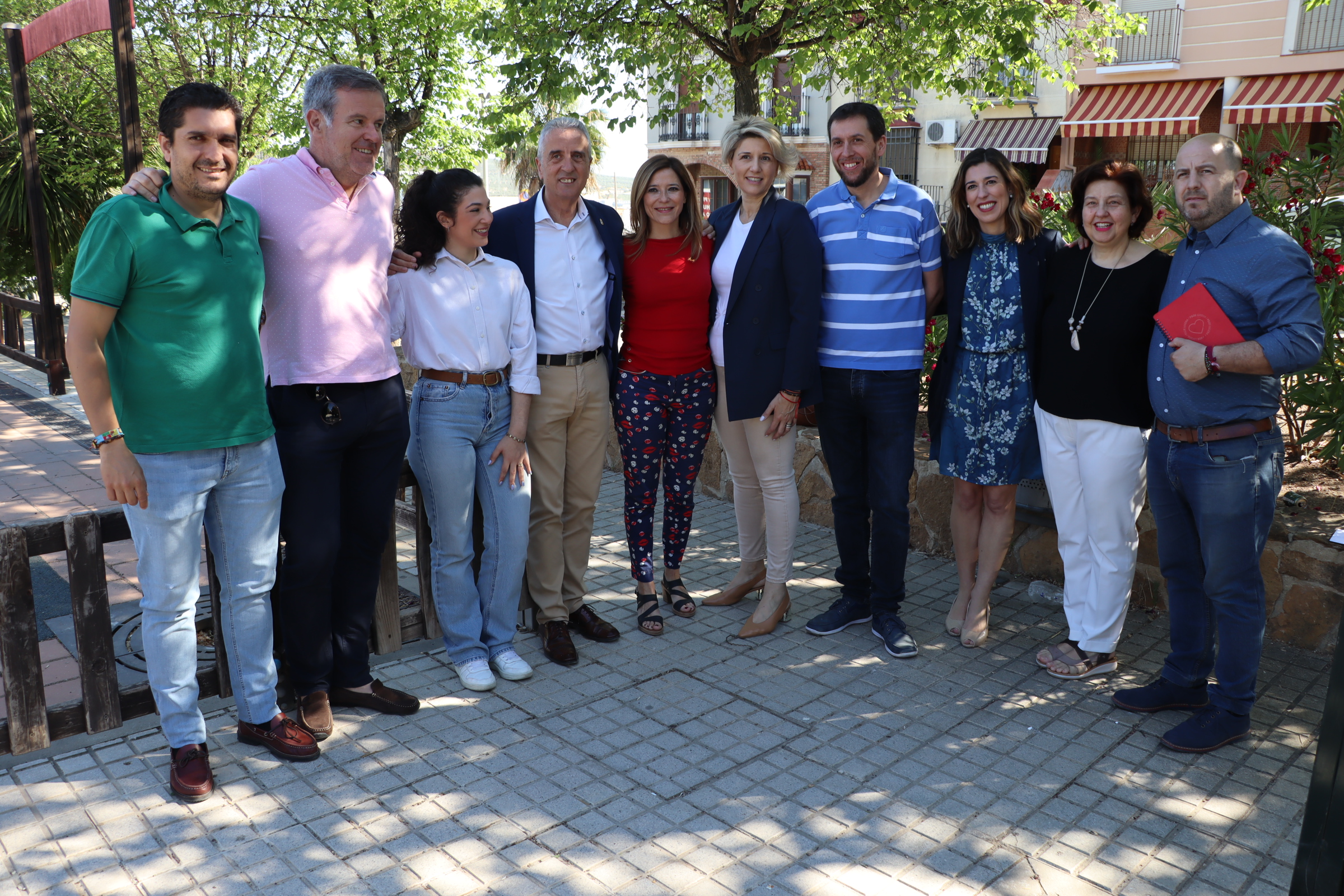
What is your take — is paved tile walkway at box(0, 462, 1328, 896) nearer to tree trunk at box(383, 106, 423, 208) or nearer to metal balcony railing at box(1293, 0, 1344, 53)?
tree trunk at box(383, 106, 423, 208)

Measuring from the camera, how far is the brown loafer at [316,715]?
3668 mm

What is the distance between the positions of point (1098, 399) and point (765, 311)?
1409 millimetres

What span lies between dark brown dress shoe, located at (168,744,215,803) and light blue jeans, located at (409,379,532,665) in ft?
3.65

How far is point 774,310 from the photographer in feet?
14.3

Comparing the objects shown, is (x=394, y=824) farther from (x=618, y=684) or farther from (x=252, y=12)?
(x=252, y=12)

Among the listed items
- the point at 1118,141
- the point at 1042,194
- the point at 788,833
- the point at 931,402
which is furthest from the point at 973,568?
the point at 1118,141

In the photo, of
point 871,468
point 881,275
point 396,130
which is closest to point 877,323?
point 881,275

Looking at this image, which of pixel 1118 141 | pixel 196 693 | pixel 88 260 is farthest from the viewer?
pixel 1118 141

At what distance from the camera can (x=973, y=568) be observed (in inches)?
188

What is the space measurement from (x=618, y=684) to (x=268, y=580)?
1.46 meters

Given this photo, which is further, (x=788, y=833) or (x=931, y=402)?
(x=931, y=402)

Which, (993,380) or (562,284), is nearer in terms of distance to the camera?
(562,284)

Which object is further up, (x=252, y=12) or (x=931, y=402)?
(x=252, y=12)

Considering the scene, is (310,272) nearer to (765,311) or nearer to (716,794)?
(765,311)
